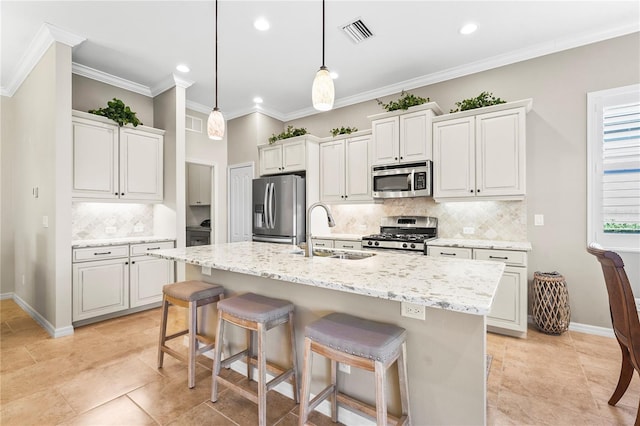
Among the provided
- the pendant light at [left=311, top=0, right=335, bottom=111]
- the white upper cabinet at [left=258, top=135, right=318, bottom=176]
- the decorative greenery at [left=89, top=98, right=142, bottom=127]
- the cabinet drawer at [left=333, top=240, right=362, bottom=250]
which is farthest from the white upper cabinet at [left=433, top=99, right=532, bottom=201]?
the decorative greenery at [left=89, top=98, right=142, bottom=127]

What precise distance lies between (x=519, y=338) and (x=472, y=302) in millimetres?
2504

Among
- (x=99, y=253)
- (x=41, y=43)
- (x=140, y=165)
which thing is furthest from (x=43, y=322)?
(x=41, y=43)

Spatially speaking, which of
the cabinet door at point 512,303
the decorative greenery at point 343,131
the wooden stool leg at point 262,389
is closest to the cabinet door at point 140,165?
the decorative greenery at point 343,131

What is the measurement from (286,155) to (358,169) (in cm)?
121

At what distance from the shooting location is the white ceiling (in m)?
2.66

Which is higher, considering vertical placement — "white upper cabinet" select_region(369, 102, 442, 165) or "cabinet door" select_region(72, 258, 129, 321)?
"white upper cabinet" select_region(369, 102, 442, 165)

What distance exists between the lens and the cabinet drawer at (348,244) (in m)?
3.96

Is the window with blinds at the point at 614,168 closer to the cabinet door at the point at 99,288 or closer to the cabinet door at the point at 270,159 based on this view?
the cabinet door at the point at 270,159

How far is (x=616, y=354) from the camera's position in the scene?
2568mm

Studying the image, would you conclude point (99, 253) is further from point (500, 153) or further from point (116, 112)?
point (500, 153)

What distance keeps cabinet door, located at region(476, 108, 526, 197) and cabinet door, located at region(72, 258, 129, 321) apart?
4.27 m

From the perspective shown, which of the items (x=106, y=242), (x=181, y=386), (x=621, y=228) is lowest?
(x=181, y=386)

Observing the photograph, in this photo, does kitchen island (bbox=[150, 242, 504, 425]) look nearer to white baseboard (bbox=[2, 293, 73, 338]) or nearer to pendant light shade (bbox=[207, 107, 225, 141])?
pendant light shade (bbox=[207, 107, 225, 141])

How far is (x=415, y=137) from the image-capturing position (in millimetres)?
3688
